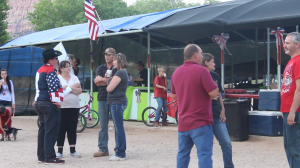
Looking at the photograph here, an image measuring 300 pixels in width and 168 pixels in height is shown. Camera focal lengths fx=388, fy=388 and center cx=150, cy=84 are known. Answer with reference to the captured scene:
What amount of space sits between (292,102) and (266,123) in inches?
188

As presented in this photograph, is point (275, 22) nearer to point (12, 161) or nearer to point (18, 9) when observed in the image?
point (12, 161)

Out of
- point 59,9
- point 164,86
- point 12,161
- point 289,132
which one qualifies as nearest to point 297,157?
point 289,132

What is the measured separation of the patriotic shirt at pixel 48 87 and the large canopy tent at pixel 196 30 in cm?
442

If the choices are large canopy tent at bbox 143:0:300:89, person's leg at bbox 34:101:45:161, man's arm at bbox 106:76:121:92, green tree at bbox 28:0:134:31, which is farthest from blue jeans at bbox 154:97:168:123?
green tree at bbox 28:0:134:31

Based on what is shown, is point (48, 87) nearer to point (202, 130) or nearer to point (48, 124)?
point (48, 124)

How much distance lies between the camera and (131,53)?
16.4m

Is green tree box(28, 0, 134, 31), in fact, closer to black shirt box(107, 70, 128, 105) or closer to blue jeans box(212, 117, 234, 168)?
black shirt box(107, 70, 128, 105)

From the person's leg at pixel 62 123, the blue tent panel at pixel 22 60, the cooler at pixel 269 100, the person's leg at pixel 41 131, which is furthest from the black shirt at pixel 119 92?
the blue tent panel at pixel 22 60

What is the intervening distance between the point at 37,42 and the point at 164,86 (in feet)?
18.9

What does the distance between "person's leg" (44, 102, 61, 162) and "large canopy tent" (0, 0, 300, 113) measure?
459 centimetres

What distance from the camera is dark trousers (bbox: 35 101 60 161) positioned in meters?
6.18

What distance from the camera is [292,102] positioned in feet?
14.1

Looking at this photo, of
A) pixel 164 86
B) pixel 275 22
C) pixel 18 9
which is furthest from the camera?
pixel 18 9

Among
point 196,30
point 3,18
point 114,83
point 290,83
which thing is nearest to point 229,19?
point 196,30
